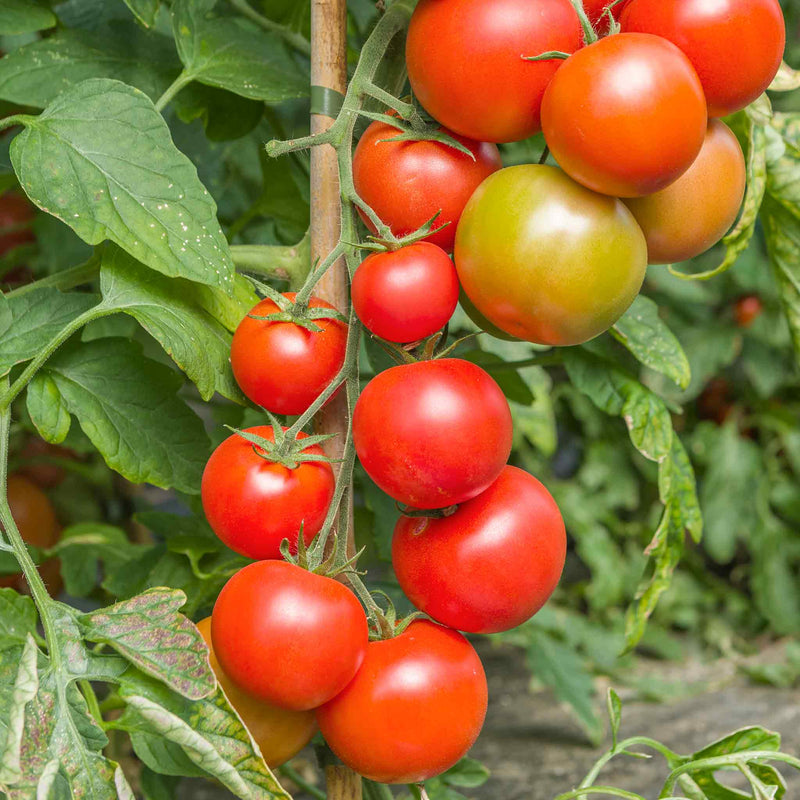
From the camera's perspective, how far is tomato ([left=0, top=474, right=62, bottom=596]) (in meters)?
0.85

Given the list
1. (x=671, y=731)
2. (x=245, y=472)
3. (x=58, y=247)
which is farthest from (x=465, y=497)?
(x=671, y=731)

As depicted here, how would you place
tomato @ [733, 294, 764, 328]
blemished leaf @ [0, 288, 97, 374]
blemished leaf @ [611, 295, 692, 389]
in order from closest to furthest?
blemished leaf @ [0, 288, 97, 374] → blemished leaf @ [611, 295, 692, 389] → tomato @ [733, 294, 764, 328]

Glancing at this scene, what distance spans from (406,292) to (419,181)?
0.23 feet

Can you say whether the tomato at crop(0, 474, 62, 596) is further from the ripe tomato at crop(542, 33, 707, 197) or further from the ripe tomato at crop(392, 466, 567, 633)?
the ripe tomato at crop(542, 33, 707, 197)

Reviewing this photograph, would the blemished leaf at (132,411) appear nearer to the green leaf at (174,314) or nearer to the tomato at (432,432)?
the green leaf at (174,314)

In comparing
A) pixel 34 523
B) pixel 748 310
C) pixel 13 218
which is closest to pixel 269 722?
pixel 34 523

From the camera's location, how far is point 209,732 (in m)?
0.40

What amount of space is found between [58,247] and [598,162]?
565 mm

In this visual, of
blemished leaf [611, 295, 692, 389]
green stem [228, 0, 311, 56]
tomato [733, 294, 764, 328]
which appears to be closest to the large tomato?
blemished leaf [611, 295, 692, 389]

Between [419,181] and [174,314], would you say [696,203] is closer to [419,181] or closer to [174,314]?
[419,181]

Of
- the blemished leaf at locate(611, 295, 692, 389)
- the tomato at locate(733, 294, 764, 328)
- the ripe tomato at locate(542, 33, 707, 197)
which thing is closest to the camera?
the ripe tomato at locate(542, 33, 707, 197)

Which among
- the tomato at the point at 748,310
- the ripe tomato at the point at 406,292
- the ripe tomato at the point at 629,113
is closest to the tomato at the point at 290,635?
the ripe tomato at the point at 406,292

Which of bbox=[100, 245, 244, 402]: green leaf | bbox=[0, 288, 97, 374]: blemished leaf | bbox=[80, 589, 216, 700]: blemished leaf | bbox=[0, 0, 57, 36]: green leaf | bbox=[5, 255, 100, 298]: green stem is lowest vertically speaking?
bbox=[80, 589, 216, 700]: blemished leaf

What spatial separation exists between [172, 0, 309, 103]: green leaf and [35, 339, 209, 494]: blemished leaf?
0.19m
